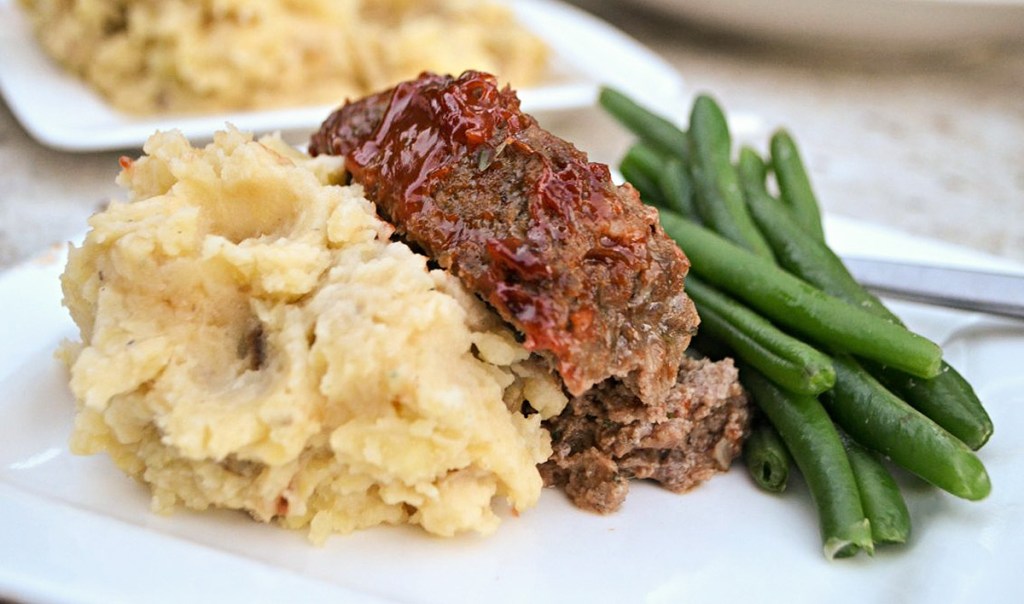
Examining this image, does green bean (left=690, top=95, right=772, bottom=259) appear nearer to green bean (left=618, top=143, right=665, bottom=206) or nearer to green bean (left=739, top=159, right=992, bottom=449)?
green bean (left=739, top=159, right=992, bottom=449)

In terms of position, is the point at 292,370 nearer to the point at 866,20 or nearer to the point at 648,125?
the point at 648,125

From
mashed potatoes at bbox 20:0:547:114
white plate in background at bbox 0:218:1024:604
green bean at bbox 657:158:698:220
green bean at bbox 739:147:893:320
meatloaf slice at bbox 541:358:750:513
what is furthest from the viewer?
mashed potatoes at bbox 20:0:547:114

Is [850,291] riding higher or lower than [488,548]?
higher

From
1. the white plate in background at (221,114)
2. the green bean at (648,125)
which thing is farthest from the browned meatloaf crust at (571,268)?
the white plate in background at (221,114)

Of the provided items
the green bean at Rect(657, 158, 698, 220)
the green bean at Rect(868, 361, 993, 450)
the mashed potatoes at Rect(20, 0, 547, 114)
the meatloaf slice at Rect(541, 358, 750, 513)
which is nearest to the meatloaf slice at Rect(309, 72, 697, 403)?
the meatloaf slice at Rect(541, 358, 750, 513)

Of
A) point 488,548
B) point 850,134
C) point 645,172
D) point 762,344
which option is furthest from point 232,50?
point 850,134

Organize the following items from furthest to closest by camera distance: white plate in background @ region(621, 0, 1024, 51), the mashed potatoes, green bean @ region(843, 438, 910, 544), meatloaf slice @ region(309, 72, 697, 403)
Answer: white plate in background @ region(621, 0, 1024, 51) → the mashed potatoes → green bean @ region(843, 438, 910, 544) → meatloaf slice @ region(309, 72, 697, 403)
